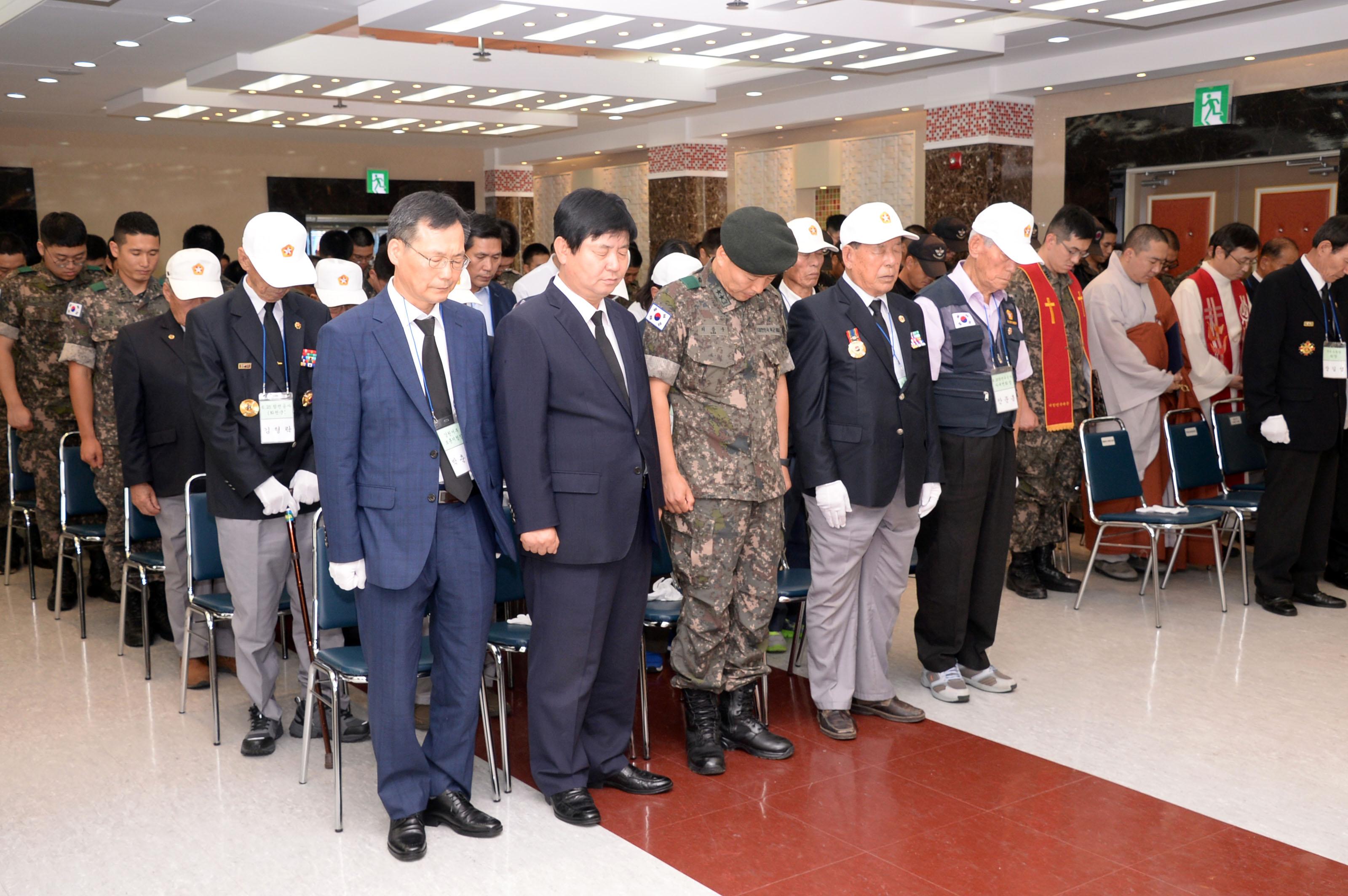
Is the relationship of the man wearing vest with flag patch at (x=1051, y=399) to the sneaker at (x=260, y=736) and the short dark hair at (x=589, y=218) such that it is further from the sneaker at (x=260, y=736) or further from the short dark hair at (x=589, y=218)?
the sneaker at (x=260, y=736)

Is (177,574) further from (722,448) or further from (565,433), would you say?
(722,448)

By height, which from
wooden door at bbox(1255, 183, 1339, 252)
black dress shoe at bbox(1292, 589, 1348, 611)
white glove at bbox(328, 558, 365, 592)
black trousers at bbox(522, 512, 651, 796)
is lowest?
black dress shoe at bbox(1292, 589, 1348, 611)

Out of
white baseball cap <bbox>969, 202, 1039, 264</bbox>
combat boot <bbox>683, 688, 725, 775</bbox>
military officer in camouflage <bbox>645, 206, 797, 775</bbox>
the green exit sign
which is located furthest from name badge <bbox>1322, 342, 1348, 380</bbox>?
the green exit sign

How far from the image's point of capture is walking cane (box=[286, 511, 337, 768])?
374cm

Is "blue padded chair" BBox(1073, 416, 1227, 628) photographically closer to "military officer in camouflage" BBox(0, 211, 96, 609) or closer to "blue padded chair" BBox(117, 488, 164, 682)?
"blue padded chair" BBox(117, 488, 164, 682)

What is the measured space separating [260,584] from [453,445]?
1.19 metres

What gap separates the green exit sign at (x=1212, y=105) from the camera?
10.3 m

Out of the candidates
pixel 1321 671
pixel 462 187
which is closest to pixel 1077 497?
pixel 1321 671

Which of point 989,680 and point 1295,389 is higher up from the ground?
point 1295,389

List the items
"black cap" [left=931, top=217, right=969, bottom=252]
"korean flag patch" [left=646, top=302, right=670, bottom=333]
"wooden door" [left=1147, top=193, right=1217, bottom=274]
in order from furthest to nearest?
"wooden door" [left=1147, top=193, right=1217, bottom=274], "black cap" [left=931, top=217, right=969, bottom=252], "korean flag patch" [left=646, top=302, right=670, bottom=333]

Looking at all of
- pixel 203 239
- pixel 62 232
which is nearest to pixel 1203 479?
pixel 203 239

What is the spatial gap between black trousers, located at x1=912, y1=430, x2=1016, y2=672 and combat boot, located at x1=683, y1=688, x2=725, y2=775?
1003mm

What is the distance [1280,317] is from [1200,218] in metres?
5.85

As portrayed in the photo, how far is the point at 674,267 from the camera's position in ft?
15.6
